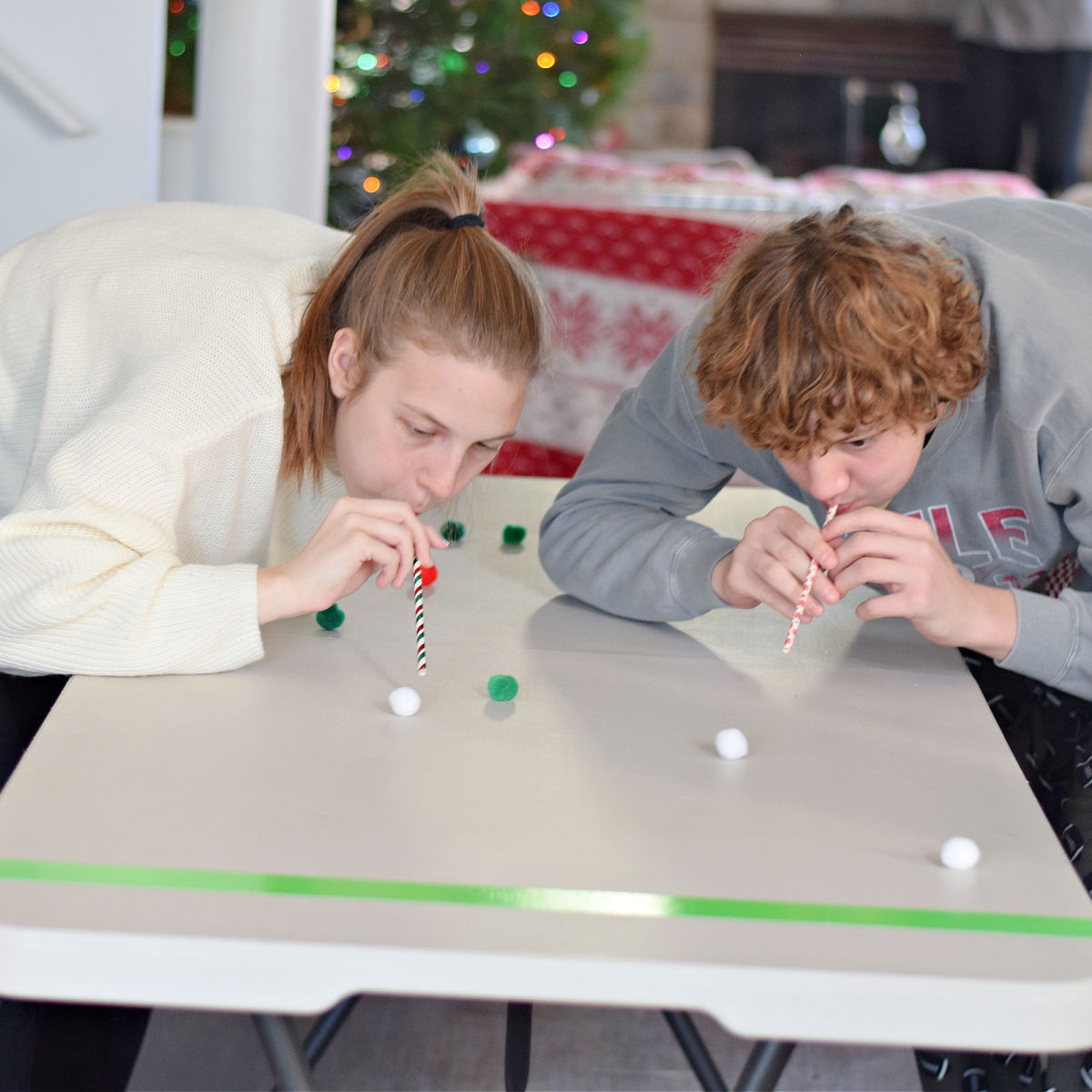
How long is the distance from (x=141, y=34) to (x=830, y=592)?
2.30m

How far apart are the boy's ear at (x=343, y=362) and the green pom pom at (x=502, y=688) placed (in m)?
0.36

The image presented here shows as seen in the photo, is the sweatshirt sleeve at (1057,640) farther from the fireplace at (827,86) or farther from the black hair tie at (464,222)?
the fireplace at (827,86)

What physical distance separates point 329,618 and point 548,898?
0.46 metres

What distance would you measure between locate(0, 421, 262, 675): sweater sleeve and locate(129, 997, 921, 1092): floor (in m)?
0.47

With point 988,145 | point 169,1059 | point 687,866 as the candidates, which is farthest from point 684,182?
point 687,866

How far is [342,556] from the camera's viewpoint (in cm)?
101

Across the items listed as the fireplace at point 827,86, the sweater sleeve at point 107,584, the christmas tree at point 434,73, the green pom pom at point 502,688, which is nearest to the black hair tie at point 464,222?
the sweater sleeve at point 107,584

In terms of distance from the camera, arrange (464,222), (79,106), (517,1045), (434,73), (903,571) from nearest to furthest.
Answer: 1. (903,571)
2. (517,1045)
3. (464,222)
4. (79,106)
5. (434,73)

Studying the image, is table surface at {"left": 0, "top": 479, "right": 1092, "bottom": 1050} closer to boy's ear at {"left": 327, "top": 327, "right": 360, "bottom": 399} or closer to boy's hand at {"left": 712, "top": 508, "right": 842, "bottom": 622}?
boy's hand at {"left": 712, "top": 508, "right": 842, "bottom": 622}

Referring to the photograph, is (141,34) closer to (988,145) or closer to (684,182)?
(684,182)

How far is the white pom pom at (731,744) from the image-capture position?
89cm

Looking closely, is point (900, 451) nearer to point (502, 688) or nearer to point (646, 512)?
point (646, 512)

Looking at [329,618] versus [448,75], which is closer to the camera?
[329,618]

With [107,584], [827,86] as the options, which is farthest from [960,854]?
[827,86]
